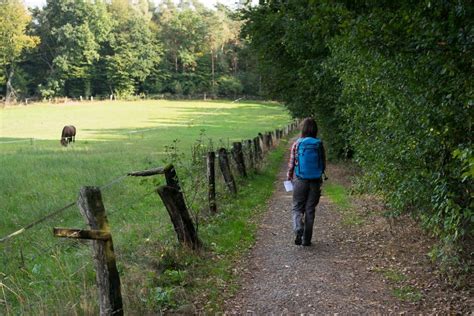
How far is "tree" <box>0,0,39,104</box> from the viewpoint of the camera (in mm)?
80562

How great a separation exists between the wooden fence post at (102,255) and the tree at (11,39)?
8388 centimetres

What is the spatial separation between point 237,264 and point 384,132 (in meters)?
2.86

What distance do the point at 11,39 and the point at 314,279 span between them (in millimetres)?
87279

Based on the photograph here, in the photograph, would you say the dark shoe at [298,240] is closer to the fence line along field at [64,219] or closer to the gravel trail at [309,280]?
the gravel trail at [309,280]

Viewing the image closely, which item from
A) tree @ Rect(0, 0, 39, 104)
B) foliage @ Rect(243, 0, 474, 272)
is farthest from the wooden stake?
tree @ Rect(0, 0, 39, 104)

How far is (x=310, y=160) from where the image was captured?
24.6 feet

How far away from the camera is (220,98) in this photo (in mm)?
93750

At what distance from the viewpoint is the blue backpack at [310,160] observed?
7465mm

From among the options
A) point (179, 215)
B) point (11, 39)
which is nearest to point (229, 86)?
point (11, 39)

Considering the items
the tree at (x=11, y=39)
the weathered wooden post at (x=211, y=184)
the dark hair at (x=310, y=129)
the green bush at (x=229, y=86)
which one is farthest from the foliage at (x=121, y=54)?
the dark hair at (x=310, y=129)

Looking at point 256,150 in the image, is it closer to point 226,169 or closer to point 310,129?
point 226,169

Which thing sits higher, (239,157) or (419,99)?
(419,99)

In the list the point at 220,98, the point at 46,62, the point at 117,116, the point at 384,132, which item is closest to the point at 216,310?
the point at 384,132

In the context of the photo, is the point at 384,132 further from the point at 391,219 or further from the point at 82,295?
the point at 82,295
